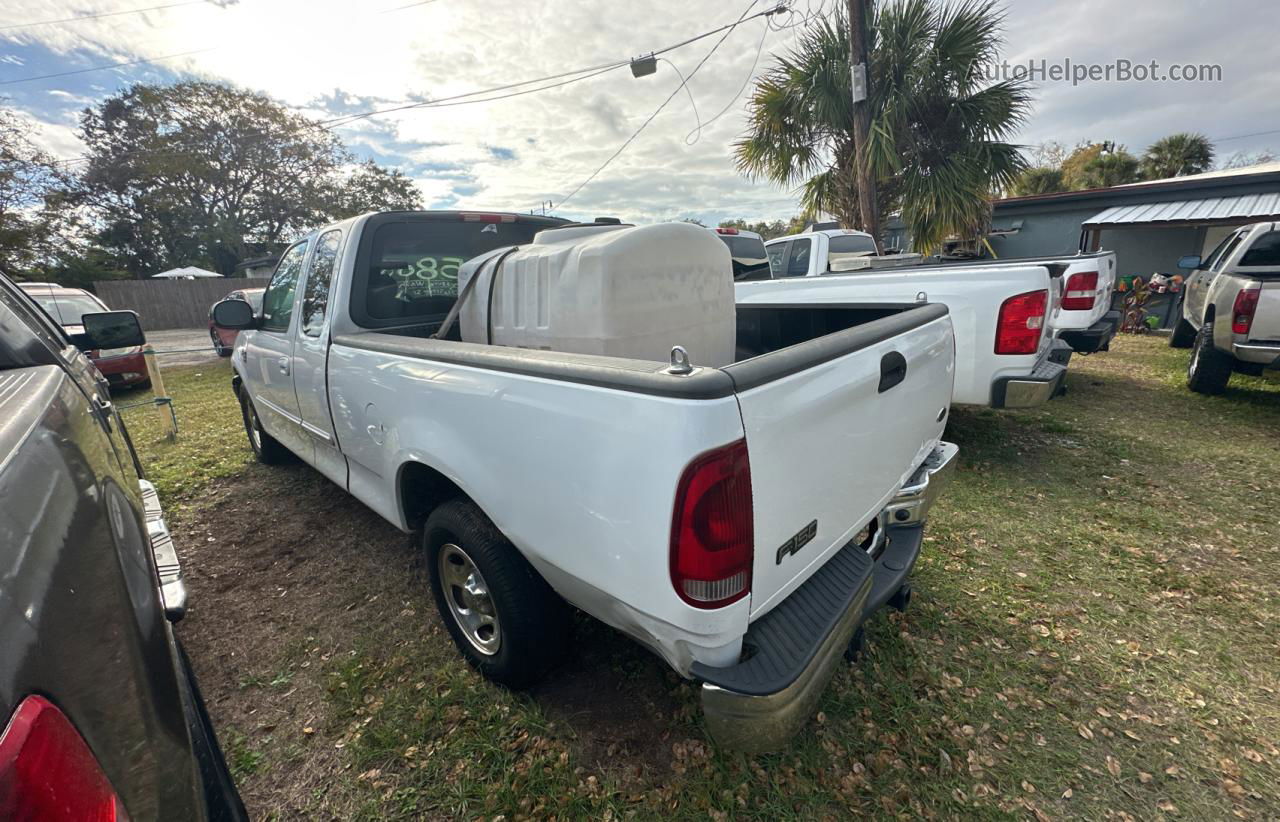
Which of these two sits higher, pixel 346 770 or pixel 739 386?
pixel 739 386

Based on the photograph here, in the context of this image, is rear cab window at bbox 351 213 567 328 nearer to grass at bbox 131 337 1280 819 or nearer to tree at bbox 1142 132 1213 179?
grass at bbox 131 337 1280 819

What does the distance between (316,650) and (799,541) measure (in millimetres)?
2390

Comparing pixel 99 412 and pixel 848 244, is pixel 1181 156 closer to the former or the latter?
pixel 848 244

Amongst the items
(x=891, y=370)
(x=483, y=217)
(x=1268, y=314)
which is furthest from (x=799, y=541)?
(x=1268, y=314)

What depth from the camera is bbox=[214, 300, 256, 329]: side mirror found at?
316 cm

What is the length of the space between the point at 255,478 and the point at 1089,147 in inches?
1776

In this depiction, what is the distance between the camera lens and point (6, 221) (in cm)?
2114

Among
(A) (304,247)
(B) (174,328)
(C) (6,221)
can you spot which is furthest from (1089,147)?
(C) (6,221)

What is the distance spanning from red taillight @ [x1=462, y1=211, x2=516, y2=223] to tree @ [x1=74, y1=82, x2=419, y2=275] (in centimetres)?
2676

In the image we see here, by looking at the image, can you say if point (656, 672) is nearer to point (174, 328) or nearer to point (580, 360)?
point (580, 360)

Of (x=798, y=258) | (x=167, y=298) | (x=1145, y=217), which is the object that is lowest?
(x=798, y=258)

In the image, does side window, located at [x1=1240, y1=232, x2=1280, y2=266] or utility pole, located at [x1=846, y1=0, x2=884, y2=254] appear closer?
side window, located at [x1=1240, y1=232, x2=1280, y2=266]

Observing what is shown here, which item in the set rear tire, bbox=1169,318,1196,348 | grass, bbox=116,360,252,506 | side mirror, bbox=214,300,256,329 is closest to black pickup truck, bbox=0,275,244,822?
side mirror, bbox=214,300,256,329

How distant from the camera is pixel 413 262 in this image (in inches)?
120
